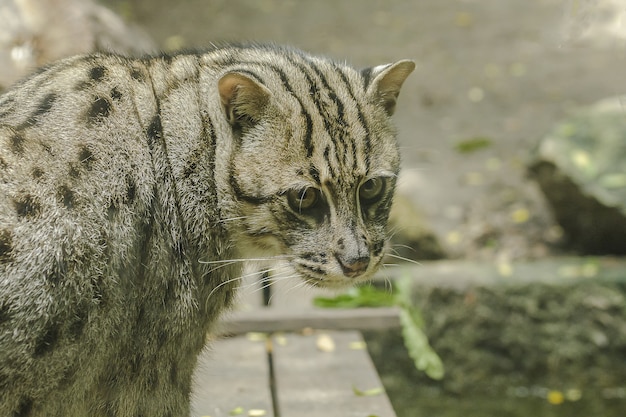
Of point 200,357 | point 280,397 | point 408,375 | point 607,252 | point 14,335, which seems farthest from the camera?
point 607,252

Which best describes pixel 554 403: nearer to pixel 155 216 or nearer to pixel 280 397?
pixel 280 397

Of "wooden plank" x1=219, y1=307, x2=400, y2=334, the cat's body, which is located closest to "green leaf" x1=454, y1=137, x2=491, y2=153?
"wooden plank" x1=219, y1=307, x2=400, y2=334

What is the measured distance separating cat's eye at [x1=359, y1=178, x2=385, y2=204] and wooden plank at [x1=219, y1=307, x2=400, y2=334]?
7.99 feet

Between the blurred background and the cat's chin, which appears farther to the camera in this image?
the blurred background

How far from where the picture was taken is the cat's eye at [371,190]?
4812 millimetres

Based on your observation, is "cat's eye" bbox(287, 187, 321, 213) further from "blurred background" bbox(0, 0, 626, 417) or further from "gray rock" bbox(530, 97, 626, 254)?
"gray rock" bbox(530, 97, 626, 254)

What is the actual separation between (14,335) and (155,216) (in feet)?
3.07

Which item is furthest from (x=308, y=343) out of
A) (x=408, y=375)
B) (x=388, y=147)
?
(x=388, y=147)

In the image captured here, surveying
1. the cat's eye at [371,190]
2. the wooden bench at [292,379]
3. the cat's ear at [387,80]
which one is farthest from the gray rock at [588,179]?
the cat's eye at [371,190]

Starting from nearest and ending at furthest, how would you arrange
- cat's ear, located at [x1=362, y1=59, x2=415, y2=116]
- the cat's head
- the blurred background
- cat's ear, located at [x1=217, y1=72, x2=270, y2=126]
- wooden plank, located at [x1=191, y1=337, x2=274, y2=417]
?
1. cat's ear, located at [x1=217, y1=72, x2=270, y2=126]
2. the cat's head
3. cat's ear, located at [x1=362, y1=59, x2=415, y2=116]
4. wooden plank, located at [x1=191, y1=337, x2=274, y2=417]
5. the blurred background

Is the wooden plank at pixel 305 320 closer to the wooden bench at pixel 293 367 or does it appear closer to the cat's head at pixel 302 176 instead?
the wooden bench at pixel 293 367

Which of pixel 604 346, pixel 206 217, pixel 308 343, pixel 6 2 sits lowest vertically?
pixel 604 346

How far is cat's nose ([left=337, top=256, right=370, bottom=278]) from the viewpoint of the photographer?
4.58 meters

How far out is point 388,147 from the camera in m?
4.99
